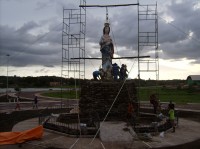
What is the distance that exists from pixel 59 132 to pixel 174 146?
6.26 metres

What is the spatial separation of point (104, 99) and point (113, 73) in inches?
105

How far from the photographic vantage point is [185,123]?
20625 millimetres

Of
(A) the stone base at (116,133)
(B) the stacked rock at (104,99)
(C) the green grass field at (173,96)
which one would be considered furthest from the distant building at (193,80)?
(A) the stone base at (116,133)

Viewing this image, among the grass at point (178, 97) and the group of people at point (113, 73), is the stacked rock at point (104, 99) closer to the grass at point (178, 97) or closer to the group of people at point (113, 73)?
the group of people at point (113, 73)

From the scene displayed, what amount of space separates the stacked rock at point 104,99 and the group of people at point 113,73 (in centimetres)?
128

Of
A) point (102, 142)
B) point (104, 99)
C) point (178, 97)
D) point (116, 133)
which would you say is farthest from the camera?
point (178, 97)

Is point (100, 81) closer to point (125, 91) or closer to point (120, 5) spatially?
point (125, 91)

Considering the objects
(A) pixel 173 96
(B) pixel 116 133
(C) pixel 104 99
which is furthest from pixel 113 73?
(A) pixel 173 96

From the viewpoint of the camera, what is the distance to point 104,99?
19844mm

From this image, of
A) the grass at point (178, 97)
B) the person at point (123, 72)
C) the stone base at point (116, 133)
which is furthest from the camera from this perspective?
the grass at point (178, 97)

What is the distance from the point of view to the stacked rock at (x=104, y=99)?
19516mm

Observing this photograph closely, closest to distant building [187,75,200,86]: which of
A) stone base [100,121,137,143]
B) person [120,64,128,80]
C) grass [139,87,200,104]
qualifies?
grass [139,87,200,104]

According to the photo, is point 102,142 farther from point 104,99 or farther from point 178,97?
point 178,97

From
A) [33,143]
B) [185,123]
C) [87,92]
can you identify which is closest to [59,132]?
[33,143]
